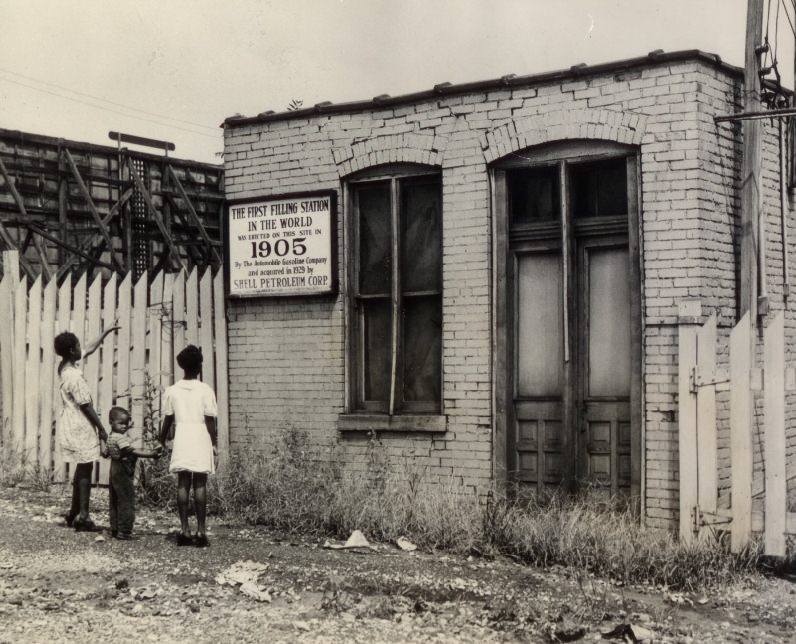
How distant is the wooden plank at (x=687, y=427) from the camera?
6238 mm

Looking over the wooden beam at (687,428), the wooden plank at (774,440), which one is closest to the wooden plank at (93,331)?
the wooden beam at (687,428)

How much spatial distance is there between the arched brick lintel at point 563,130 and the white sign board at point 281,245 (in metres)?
1.67

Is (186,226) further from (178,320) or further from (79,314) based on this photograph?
(178,320)

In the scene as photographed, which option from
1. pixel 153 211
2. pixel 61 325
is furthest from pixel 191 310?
pixel 153 211

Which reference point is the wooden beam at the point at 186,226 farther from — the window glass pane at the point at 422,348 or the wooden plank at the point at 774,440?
the wooden plank at the point at 774,440

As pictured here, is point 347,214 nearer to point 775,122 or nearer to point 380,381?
point 380,381

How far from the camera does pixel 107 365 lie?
866 cm

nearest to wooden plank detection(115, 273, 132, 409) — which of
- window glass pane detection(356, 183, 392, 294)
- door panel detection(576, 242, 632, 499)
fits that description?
window glass pane detection(356, 183, 392, 294)

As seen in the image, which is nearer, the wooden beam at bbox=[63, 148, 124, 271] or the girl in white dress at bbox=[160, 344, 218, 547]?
the girl in white dress at bbox=[160, 344, 218, 547]

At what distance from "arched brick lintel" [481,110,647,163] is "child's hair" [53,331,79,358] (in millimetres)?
3717

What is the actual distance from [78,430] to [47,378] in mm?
2338

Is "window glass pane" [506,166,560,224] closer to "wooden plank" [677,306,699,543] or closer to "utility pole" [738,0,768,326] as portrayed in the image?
"utility pole" [738,0,768,326]

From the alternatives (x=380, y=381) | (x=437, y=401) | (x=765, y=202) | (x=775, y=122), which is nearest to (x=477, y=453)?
(x=437, y=401)

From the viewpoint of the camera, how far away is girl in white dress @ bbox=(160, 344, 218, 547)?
6.41 meters
